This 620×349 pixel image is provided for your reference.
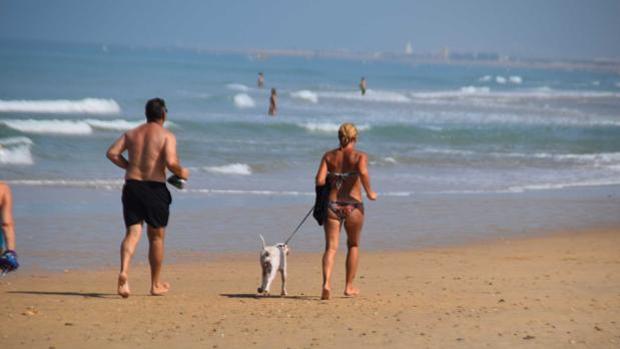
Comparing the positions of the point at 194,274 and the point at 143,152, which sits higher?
the point at 143,152

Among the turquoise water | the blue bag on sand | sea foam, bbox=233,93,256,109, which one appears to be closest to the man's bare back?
the blue bag on sand

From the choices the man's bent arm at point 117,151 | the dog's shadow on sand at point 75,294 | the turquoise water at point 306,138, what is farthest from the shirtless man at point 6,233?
the turquoise water at point 306,138

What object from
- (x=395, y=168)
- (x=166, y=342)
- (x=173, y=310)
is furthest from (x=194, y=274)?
(x=395, y=168)

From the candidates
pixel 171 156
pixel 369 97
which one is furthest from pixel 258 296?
pixel 369 97

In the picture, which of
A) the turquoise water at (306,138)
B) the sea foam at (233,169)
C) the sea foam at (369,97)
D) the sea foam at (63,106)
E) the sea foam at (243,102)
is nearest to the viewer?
the turquoise water at (306,138)

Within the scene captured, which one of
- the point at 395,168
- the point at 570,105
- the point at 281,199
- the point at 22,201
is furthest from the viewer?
the point at 570,105

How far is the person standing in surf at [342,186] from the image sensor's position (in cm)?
843

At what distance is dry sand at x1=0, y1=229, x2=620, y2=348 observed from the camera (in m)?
6.82

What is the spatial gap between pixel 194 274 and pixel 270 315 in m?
2.58

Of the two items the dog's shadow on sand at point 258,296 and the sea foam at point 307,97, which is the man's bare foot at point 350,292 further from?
the sea foam at point 307,97

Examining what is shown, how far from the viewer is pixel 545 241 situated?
1303 cm

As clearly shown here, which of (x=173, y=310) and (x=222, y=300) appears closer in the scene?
(x=173, y=310)

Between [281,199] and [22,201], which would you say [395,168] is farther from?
[22,201]

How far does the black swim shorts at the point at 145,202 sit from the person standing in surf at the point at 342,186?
1216 mm
